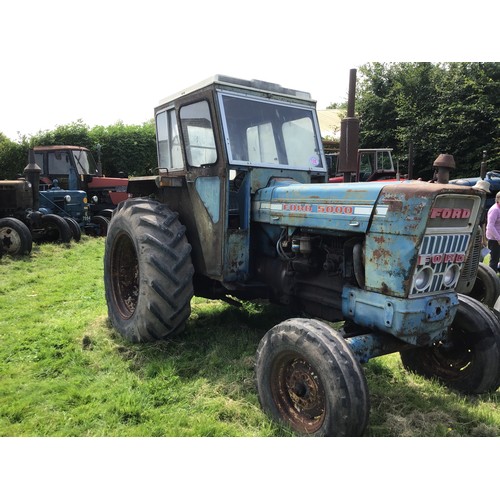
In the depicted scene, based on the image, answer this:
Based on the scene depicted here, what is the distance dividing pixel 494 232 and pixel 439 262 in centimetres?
540

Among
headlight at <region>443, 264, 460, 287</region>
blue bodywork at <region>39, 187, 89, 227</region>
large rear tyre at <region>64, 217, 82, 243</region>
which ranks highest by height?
blue bodywork at <region>39, 187, 89, 227</region>

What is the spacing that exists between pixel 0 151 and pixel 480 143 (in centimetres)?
2039

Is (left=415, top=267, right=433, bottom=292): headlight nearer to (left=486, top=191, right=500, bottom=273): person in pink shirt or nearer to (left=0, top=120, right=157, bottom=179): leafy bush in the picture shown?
(left=486, top=191, right=500, bottom=273): person in pink shirt

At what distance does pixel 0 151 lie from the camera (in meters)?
21.5

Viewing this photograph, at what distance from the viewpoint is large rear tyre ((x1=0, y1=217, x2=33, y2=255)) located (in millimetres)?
8852

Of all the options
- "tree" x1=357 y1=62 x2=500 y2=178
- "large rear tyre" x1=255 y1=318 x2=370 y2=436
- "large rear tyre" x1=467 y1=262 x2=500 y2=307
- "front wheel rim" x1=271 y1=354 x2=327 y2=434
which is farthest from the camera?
"tree" x1=357 y1=62 x2=500 y2=178

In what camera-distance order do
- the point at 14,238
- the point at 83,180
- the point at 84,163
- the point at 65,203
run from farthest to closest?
the point at 84,163 < the point at 83,180 < the point at 65,203 < the point at 14,238

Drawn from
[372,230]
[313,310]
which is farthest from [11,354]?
[372,230]

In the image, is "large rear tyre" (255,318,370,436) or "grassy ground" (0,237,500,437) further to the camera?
"grassy ground" (0,237,500,437)

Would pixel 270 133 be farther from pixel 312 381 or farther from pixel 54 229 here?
pixel 54 229

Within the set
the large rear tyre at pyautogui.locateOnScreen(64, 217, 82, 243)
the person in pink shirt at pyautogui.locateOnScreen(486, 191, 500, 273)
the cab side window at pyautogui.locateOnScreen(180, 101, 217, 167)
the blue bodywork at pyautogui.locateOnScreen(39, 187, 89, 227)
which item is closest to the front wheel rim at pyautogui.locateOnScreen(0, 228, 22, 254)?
the large rear tyre at pyautogui.locateOnScreen(64, 217, 82, 243)

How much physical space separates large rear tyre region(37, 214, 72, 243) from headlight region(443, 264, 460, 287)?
30.5 feet

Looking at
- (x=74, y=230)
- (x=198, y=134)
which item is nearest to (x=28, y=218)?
(x=74, y=230)

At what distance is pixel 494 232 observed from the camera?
7.43 meters
